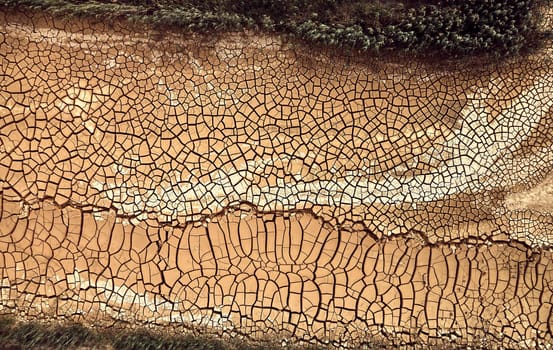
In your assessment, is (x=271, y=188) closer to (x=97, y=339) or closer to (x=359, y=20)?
(x=359, y=20)

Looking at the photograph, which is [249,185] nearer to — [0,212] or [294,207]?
[294,207]

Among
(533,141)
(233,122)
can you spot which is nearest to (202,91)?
(233,122)

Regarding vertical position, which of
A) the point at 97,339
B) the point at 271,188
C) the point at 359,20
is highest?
the point at 359,20

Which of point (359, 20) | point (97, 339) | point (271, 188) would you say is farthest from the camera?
point (359, 20)

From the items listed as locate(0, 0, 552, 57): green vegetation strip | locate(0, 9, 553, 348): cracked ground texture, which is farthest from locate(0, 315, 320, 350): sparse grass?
locate(0, 0, 552, 57): green vegetation strip

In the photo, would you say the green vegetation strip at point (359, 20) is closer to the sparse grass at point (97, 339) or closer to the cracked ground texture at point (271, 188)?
the cracked ground texture at point (271, 188)

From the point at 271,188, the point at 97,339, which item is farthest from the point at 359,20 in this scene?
the point at 97,339

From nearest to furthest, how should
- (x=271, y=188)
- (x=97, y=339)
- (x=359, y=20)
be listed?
1. (x=97, y=339)
2. (x=271, y=188)
3. (x=359, y=20)
